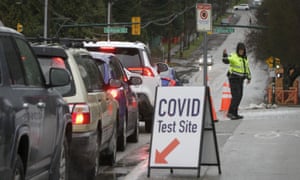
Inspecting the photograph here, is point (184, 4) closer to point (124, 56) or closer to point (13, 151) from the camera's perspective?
point (124, 56)

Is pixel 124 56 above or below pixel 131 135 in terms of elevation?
above

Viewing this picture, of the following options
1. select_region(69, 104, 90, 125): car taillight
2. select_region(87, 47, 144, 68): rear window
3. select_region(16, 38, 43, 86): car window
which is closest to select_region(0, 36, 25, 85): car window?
select_region(16, 38, 43, 86): car window

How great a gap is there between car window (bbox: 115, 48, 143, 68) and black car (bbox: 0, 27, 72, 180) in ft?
26.2

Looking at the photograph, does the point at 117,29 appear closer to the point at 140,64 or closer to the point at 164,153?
the point at 140,64

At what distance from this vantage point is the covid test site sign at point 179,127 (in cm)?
961

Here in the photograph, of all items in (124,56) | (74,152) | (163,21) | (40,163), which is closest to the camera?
(40,163)

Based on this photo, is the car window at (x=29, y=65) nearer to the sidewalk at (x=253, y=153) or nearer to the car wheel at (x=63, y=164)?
the car wheel at (x=63, y=164)

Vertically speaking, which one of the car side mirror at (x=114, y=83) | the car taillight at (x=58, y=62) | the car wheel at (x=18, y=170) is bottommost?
the car wheel at (x=18, y=170)

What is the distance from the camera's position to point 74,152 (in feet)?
29.0

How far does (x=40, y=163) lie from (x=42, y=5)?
192 ft

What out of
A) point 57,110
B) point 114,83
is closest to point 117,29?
point 114,83

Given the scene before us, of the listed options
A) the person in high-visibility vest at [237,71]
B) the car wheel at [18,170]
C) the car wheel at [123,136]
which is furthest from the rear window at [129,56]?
the car wheel at [18,170]

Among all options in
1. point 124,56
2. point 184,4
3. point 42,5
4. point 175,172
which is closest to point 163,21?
point 184,4

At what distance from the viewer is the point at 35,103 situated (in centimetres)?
680
